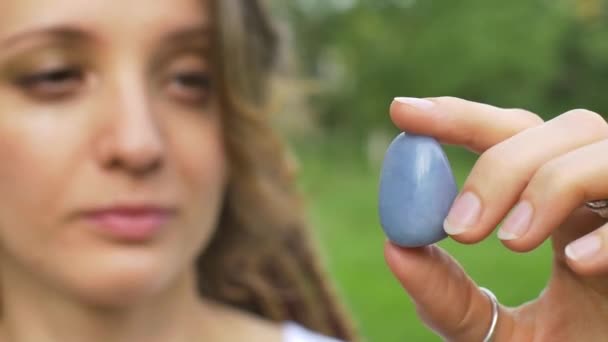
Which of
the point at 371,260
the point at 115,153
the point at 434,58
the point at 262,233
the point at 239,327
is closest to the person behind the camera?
the point at 115,153

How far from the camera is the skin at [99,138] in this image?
1358 mm

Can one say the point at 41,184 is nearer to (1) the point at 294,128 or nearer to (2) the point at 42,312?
(2) the point at 42,312

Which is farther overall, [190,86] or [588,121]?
[190,86]

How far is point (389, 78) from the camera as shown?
35.2 ft

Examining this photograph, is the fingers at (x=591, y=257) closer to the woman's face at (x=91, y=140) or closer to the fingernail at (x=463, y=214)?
the fingernail at (x=463, y=214)

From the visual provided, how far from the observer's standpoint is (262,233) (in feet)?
6.40

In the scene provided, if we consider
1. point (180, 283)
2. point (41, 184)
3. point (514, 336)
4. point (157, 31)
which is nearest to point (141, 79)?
point (157, 31)

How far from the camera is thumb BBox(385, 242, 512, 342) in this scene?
988 millimetres

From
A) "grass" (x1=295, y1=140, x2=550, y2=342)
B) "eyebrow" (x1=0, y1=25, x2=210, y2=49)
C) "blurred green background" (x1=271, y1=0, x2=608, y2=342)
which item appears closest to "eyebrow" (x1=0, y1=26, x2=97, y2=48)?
"eyebrow" (x1=0, y1=25, x2=210, y2=49)

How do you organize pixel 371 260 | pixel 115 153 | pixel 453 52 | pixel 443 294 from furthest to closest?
1. pixel 453 52
2. pixel 371 260
3. pixel 115 153
4. pixel 443 294

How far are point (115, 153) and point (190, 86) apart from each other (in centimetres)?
25

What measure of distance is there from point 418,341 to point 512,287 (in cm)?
60

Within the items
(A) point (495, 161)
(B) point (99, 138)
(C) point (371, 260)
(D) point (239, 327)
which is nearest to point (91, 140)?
(B) point (99, 138)

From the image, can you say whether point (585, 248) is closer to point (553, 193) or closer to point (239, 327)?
point (553, 193)
